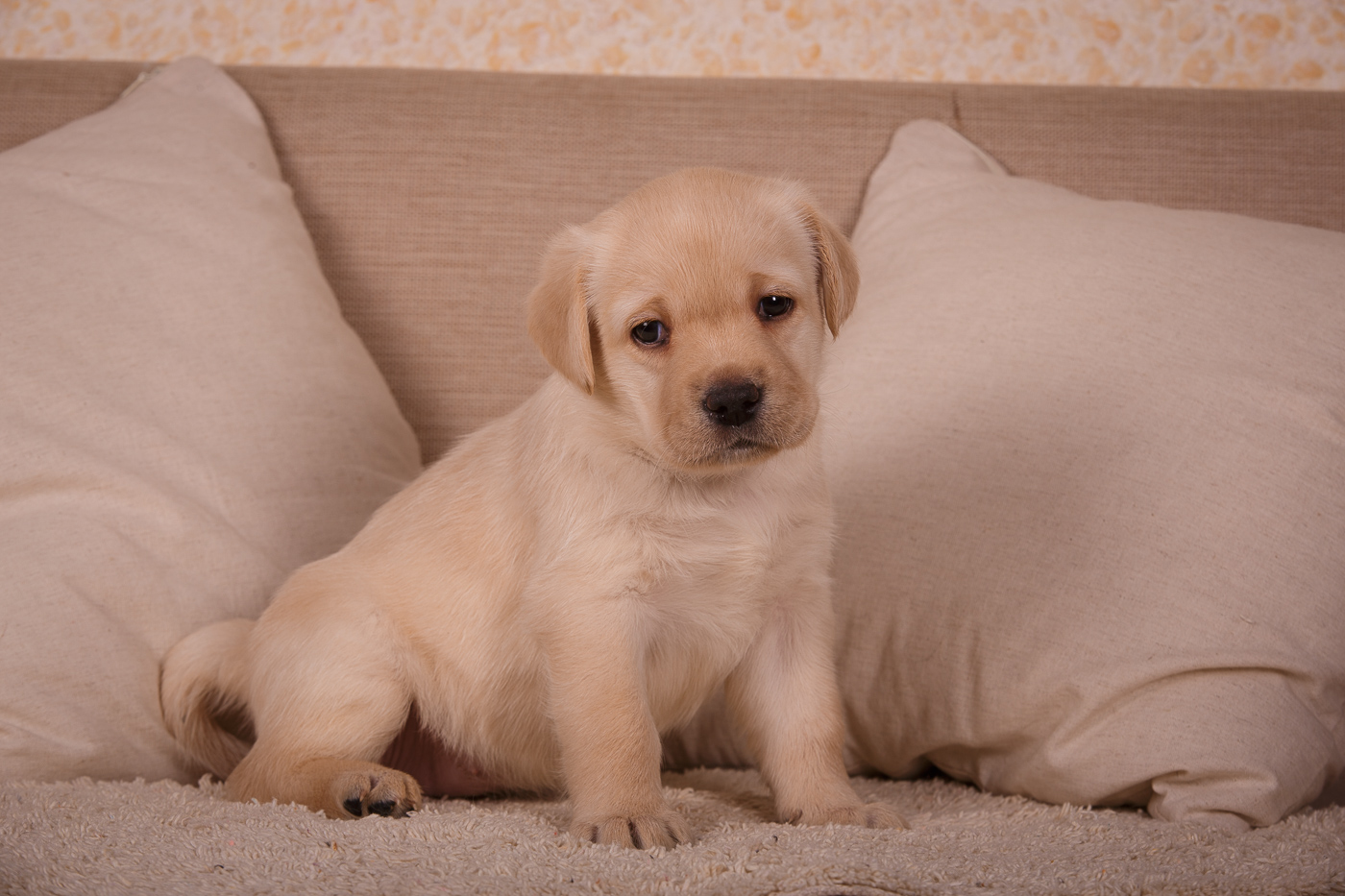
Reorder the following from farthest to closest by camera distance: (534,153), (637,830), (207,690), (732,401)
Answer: (534,153) < (207,690) < (732,401) < (637,830)

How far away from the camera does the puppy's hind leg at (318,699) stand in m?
1.58

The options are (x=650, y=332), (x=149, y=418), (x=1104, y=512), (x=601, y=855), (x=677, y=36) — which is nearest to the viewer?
(x=601, y=855)

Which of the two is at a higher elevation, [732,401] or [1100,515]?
[732,401]

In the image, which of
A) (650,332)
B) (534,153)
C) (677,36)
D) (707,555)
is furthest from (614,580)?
(677,36)

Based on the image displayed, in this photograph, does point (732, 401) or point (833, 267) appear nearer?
point (732, 401)

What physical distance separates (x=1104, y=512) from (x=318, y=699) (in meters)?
1.31

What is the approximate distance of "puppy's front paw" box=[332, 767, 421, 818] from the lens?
149cm

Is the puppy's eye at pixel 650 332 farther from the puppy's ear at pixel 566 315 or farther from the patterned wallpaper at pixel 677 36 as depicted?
the patterned wallpaper at pixel 677 36

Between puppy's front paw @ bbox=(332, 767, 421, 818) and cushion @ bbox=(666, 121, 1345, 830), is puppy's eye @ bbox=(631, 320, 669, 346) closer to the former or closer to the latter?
cushion @ bbox=(666, 121, 1345, 830)

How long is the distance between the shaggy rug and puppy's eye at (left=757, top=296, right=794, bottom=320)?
2.43 feet

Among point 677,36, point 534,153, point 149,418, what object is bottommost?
point 149,418

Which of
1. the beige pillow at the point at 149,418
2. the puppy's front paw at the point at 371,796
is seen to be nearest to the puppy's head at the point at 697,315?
the puppy's front paw at the point at 371,796

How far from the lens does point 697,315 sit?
1.52 m

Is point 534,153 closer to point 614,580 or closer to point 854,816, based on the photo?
point 614,580
